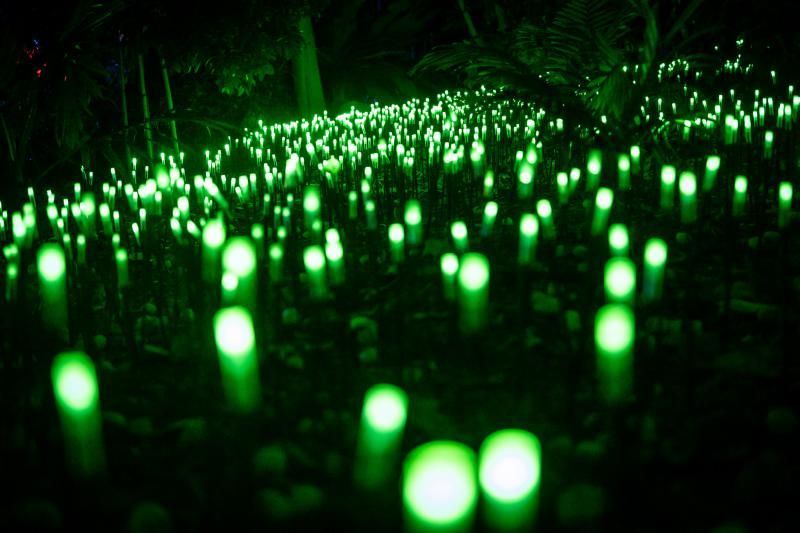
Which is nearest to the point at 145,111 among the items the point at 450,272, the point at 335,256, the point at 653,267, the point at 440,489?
the point at 335,256

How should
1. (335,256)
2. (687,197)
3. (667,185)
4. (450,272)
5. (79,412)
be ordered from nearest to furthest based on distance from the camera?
1. (79,412)
2. (450,272)
3. (335,256)
4. (687,197)
5. (667,185)

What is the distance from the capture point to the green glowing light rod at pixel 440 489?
0.91 m

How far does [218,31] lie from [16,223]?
2461 mm

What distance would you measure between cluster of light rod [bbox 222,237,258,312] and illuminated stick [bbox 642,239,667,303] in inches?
46.8

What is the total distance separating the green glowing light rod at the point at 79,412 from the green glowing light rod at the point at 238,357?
0.89 ft

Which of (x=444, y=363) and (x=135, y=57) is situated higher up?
(x=135, y=57)

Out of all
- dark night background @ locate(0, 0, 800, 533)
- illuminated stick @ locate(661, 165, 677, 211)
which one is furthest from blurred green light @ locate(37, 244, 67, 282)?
illuminated stick @ locate(661, 165, 677, 211)

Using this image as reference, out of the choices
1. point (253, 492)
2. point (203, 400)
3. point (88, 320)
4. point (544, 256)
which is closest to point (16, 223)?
point (88, 320)

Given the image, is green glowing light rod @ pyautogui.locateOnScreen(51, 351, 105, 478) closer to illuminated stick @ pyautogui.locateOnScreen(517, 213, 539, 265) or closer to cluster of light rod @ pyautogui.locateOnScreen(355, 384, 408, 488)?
cluster of light rod @ pyautogui.locateOnScreen(355, 384, 408, 488)

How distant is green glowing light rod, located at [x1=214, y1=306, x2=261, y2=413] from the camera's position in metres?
1.39

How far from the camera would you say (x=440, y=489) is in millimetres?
913

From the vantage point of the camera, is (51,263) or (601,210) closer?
(51,263)

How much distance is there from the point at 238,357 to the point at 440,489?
69cm

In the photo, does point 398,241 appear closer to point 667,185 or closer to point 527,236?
point 527,236
